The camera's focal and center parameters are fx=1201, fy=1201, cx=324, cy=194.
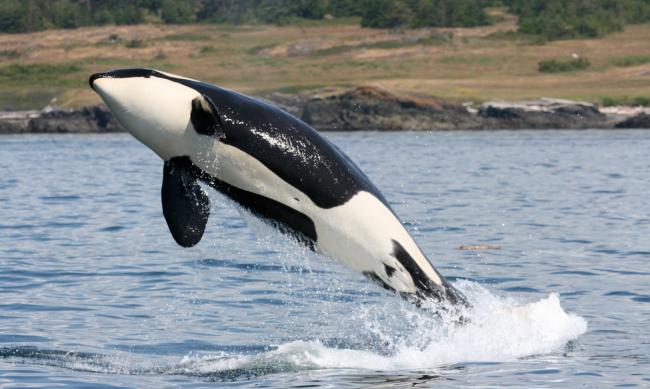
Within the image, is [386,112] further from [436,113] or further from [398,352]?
[398,352]

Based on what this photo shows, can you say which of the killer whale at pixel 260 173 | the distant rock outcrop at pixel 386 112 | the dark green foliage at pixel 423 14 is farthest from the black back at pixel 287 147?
the dark green foliage at pixel 423 14

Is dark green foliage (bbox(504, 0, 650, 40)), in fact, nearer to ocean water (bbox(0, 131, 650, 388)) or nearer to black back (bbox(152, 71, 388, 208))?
ocean water (bbox(0, 131, 650, 388))

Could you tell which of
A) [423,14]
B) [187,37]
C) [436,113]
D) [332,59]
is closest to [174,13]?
[187,37]

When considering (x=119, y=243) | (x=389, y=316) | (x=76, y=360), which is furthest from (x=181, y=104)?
(x=119, y=243)

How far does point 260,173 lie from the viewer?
1022 cm

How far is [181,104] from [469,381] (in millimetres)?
3389

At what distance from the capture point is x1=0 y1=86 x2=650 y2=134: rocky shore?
71.4m

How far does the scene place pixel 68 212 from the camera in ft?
84.0

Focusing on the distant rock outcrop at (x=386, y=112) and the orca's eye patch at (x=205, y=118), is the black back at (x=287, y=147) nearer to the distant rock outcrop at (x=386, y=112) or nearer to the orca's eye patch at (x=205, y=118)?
the orca's eye patch at (x=205, y=118)

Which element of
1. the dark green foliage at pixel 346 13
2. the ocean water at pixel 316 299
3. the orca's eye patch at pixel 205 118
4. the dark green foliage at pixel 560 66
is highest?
the orca's eye patch at pixel 205 118

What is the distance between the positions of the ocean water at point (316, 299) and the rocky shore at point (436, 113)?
41.1 metres

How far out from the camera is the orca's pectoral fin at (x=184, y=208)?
10398 millimetres

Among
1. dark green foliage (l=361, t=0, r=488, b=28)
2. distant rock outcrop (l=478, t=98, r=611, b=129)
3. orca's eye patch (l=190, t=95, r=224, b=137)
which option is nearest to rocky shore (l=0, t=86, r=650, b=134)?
distant rock outcrop (l=478, t=98, r=611, b=129)

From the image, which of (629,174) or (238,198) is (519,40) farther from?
(238,198)
